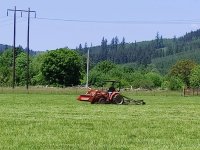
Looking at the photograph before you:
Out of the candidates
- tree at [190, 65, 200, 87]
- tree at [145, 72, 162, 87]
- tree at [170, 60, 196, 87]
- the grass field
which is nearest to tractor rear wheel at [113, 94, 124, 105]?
the grass field

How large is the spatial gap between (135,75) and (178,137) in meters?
160

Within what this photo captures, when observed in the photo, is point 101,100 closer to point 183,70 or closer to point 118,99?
point 118,99

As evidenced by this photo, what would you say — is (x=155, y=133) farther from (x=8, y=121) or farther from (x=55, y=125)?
(x=8, y=121)

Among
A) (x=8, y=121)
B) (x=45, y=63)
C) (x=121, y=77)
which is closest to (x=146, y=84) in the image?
(x=121, y=77)

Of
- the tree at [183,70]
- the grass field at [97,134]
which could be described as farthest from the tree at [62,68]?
the grass field at [97,134]

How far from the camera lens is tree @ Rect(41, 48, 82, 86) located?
129500 mm

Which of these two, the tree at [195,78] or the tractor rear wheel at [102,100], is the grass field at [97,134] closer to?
the tractor rear wheel at [102,100]

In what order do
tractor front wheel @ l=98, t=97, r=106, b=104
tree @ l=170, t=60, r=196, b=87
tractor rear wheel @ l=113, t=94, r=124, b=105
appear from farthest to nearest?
tree @ l=170, t=60, r=196, b=87
tractor rear wheel @ l=113, t=94, r=124, b=105
tractor front wheel @ l=98, t=97, r=106, b=104

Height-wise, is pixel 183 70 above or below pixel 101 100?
above

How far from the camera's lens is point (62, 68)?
130875mm

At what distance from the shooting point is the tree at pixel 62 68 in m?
130

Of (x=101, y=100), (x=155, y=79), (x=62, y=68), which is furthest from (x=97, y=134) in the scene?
(x=155, y=79)

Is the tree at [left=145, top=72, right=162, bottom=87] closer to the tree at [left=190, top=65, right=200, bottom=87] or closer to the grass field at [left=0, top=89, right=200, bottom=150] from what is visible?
the tree at [left=190, top=65, right=200, bottom=87]

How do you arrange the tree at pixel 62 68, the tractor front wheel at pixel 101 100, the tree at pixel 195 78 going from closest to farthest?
the tractor front wheel at pixel 101 100
the tree at pixel 62 68
the tree at pixel 195 78
